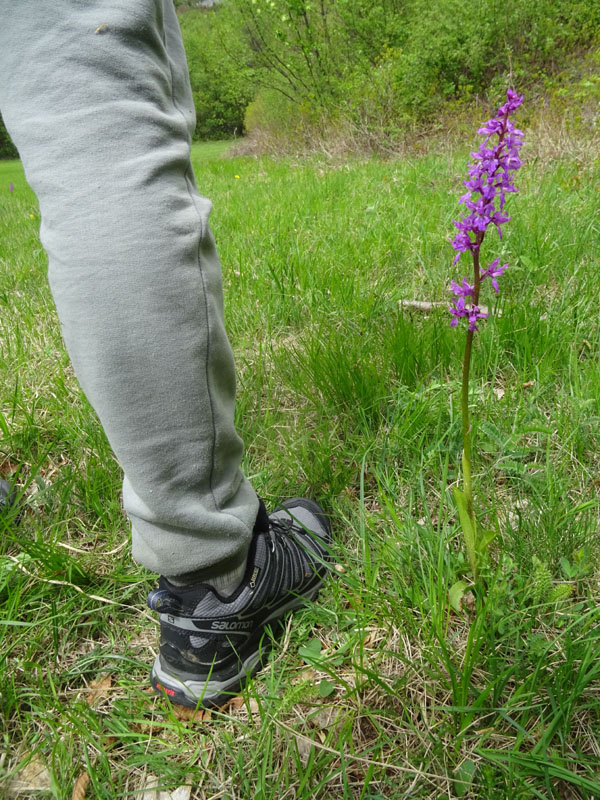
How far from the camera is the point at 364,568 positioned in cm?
113

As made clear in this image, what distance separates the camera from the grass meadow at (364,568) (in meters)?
0.85

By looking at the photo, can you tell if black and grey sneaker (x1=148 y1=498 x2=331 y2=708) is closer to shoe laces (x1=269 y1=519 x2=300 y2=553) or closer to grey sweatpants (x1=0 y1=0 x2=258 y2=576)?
shoe laces (x1=269 y1=519 x2=300 y2=553)

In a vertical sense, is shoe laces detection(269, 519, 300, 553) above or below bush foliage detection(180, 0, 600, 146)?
below

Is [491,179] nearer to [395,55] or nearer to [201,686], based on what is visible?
[201,686]

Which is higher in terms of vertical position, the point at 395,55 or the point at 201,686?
the point at 395,55

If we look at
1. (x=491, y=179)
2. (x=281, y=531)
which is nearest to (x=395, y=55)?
(x=491, y=179)

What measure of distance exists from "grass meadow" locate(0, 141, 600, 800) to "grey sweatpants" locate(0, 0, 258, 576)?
1.31ft

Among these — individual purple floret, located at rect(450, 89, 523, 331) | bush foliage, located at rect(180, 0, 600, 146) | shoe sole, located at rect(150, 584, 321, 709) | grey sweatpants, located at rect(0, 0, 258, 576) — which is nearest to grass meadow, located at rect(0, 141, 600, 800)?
shoe sole, located at rect(150, 584, 321, 709)

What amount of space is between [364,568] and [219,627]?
0.34 metres

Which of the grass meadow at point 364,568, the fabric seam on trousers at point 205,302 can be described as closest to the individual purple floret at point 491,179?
the fabric seam on trousers at point 205,302

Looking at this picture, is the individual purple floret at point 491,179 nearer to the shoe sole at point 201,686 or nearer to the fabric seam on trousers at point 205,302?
the fabric seam on trousers at point 205,302

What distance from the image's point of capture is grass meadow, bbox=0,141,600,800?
0.85 meters

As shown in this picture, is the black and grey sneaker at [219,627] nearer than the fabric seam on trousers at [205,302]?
No

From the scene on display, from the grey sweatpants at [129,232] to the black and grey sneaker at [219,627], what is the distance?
6.7 inches
